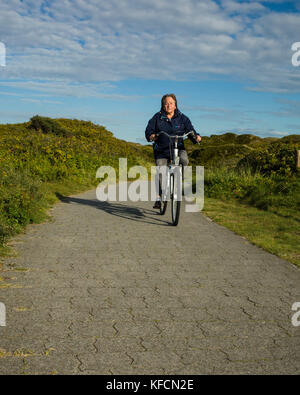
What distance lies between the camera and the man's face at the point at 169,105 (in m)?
9.05

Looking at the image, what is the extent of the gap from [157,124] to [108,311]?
5799mm

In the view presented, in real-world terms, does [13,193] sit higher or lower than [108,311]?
higher

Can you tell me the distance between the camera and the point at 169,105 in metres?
9.09

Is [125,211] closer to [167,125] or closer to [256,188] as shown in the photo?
[167,125]

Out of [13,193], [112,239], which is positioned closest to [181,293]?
[112,239]

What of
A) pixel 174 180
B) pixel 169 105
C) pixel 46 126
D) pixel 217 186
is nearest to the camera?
pixel 174 180

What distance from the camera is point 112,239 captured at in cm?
742

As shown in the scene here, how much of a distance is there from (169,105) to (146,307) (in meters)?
5.79
